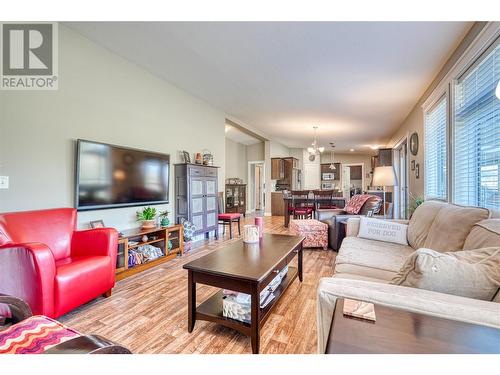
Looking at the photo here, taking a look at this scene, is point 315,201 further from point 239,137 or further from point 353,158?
point 353,158

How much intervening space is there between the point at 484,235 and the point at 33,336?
228 centimetres

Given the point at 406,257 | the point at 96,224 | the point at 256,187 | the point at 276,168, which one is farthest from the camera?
the point at 256,187

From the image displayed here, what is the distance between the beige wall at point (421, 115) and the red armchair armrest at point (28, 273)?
13.1 feet

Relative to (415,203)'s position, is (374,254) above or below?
below

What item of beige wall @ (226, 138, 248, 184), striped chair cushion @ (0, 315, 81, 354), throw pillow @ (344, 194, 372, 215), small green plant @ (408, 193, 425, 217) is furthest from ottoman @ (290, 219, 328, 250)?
beige wall @ (226, 138, 248, 184)

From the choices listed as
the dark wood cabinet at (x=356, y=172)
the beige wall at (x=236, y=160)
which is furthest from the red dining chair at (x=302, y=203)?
the dark wood cabinet at (x=356, y=172)

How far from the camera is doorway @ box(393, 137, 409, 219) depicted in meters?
5.61

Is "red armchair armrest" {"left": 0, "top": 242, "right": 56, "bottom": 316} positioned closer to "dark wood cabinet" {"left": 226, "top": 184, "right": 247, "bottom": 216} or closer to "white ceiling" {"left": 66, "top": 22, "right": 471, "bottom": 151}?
"white ceiling" {"left": 66, "top": 22, "right": 471, "bottom": 151}

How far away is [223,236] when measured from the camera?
194 inches

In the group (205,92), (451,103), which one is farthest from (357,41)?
(205,92)

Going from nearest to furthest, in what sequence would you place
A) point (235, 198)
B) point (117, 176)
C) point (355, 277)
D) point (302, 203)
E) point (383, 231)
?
point (355, 277) → point (383, 231) → point (117, 176) → point (302, 203) → point (235, 198)

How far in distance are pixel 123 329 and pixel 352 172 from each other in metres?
11.9

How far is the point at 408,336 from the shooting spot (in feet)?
2.20
